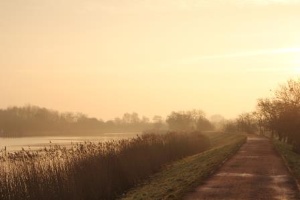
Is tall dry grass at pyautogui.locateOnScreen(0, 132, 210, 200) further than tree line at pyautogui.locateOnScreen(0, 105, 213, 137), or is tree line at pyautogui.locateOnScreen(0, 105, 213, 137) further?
tree line at pyautogui.locateOnScreen(0, 105, 213, 137)

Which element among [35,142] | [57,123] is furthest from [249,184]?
[57,123]

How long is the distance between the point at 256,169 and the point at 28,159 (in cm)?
1433

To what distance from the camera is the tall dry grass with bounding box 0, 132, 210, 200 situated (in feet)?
59.2

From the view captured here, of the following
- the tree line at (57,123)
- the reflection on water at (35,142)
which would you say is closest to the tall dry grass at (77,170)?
the reflection on water at (35,142)

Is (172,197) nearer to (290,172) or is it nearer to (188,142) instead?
(290,172)

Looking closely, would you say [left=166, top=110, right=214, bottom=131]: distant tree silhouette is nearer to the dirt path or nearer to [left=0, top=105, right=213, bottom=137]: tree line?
[left=0, top=105, right=213, bottom=137]: tree line

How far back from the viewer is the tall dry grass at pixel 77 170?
59.2ft

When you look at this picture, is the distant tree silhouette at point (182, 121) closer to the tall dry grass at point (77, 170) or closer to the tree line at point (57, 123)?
the tree line at point (57, 123)

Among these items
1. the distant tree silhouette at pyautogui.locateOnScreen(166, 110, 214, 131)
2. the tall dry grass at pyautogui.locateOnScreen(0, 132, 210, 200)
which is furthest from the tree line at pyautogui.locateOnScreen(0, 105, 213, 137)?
the tall dry grass at pyautogui.locateOnScreen(0, 132, 210, 200)

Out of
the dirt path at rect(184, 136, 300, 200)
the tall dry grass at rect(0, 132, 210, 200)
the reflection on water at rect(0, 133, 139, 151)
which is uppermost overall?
the reflection on water at rect(0, 133, 139, 151)

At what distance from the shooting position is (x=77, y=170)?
21.8m

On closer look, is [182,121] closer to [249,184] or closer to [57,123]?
[57,123]

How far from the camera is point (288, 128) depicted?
49.6m

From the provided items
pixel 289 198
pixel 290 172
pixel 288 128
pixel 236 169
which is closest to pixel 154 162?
pixel 236 169
